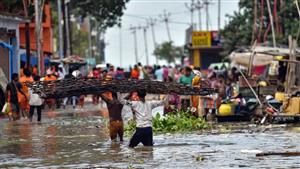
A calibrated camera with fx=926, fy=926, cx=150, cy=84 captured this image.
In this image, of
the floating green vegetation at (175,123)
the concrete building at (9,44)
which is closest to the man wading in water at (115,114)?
the floating green vegetation at (175,123)

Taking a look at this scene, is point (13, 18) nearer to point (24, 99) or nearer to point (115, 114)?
point (24, 99)

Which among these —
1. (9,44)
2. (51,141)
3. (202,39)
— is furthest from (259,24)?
(51,141)

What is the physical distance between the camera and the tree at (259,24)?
5172cm

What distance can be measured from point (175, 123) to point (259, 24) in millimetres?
35010

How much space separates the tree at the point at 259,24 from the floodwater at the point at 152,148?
27.5m

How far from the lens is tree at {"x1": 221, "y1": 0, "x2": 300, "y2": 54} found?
5172 cm

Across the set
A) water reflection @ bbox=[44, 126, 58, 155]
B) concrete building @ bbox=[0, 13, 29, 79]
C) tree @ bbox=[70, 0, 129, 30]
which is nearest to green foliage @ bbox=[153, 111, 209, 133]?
water reflection @ bbox=[44, 126, 58, 155]

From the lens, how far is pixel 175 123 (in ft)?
74.9

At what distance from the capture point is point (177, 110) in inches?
926

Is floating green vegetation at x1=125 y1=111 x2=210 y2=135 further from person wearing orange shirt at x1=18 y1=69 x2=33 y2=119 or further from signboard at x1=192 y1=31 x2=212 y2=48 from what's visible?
signboard at x1=192 y1=31 x2=212 y2=48

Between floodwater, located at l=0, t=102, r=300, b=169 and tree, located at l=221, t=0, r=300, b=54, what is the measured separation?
27475mm

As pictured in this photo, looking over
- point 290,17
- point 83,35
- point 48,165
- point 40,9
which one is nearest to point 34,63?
point 40,9

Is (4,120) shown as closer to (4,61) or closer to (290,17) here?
(4,61)

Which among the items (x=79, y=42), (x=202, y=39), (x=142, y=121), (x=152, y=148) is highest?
(x=79, y=42)
